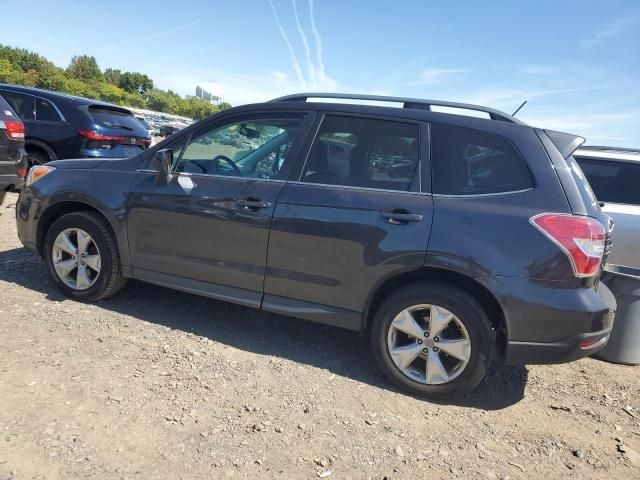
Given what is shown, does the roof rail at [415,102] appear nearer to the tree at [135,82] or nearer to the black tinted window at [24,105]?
the black tinted window at [24,105]

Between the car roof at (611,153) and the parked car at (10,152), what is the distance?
21.1 ft

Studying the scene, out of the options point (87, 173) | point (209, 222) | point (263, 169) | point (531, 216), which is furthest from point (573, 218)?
point (87, 173)

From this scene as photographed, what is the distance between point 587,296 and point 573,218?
A: 1.54 ft

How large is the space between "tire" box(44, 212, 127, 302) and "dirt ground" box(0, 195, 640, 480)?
135 millimetres

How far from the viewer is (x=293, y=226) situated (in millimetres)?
3480

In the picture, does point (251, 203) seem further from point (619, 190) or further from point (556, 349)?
point (619, 190)

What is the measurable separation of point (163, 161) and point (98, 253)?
100 centimetres

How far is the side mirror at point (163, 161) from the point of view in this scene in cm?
385

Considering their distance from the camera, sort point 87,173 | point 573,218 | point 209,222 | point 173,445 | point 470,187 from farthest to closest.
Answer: point 87,173, point 209,222, point 470,187, point 573,218, point 173,445

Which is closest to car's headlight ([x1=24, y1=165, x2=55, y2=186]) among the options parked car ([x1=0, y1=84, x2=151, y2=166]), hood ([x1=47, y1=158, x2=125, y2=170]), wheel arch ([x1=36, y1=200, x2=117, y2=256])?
hood ([x1=47, y1=158, x2=125, y2=170])

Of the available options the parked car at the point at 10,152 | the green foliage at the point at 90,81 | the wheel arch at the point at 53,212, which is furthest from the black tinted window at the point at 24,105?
the green foliage at the point at 90,81

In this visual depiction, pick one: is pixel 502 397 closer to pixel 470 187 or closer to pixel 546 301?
pixel 546 301

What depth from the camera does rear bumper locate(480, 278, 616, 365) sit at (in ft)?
9.71

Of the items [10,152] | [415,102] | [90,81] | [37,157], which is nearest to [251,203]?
[415,102]
